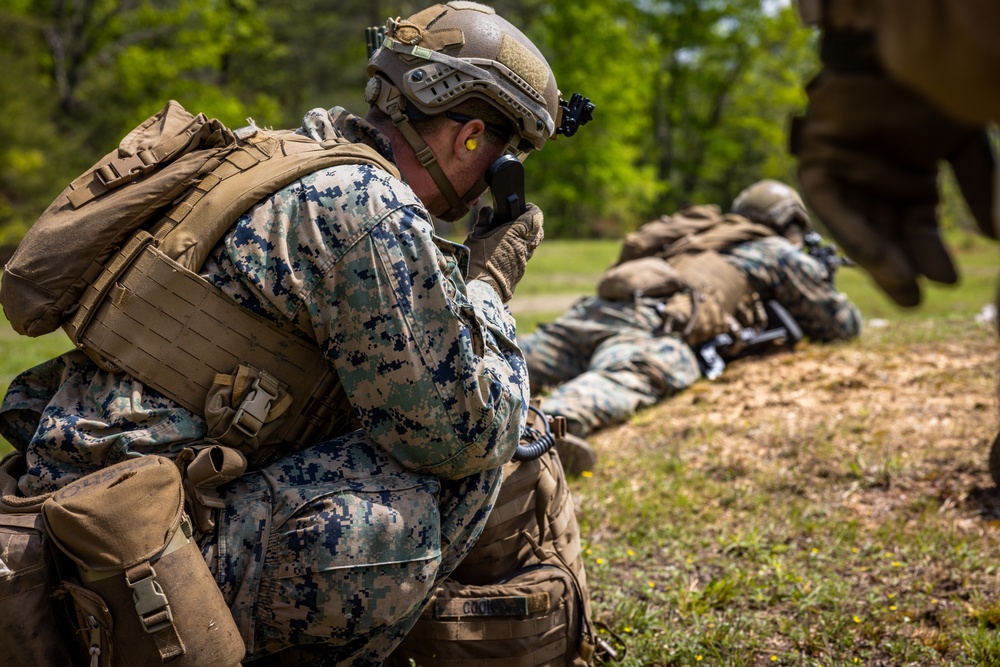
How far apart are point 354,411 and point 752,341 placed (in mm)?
5310

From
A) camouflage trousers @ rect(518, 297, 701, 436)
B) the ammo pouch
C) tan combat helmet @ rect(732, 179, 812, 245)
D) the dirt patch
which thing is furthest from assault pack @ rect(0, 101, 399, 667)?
tan combat helmet @ rect(732, 179, 812, 245)

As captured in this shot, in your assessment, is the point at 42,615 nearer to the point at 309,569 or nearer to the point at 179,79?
the point at 309,569

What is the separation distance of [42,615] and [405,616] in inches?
37.8

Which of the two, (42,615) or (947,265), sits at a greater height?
(947,265)

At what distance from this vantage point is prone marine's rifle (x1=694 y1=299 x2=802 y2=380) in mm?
7191

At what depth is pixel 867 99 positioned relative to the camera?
5.04 ft

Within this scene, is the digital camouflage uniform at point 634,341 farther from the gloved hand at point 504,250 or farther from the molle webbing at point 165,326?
the molle webbing at point 165,326

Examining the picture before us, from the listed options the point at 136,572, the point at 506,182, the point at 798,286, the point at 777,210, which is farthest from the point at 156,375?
the point at 777,210

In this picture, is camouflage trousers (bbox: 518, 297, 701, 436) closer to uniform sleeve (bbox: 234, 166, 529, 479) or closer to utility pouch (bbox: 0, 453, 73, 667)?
uniform sleeve (bbox: 234, 166, 529, 479)

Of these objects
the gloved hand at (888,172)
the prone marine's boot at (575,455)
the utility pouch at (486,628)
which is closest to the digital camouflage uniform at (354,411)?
the utility pouch at (486,628)

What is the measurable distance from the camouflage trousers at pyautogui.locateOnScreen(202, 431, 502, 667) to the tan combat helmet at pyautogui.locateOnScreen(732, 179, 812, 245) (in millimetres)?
6300

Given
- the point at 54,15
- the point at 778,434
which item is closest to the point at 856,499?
the point at 778,434

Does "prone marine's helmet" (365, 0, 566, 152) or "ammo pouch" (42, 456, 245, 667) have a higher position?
"prone marine's helmet" (365, 0, 566, 152)

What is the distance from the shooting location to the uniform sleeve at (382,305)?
2.61m
